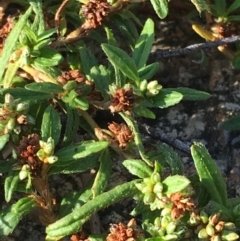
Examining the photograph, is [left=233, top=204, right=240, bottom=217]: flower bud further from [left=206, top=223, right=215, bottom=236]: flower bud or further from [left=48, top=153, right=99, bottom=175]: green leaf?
→ [left=48, top=153, right=99, bottom=175]: green leaf

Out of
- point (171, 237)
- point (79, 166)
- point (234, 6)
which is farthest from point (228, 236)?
point (234, 6)

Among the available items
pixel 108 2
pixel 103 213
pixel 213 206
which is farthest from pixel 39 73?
pixel 213 206

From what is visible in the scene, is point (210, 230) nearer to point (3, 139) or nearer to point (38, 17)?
point (3, 139)

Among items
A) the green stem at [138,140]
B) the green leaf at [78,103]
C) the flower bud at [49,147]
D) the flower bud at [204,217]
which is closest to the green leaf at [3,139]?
the flower bud at [49,147]

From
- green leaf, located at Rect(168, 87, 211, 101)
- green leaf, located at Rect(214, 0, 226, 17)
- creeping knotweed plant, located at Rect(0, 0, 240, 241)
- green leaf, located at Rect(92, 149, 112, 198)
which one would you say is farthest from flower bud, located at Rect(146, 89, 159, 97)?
green leaf, located at Rect(214, 0, 226, 17)

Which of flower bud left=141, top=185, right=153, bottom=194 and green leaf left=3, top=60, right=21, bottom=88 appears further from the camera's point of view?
green leaf left=3, top=60, right=21, bottom=88

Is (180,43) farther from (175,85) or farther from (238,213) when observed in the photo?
(238,213)
